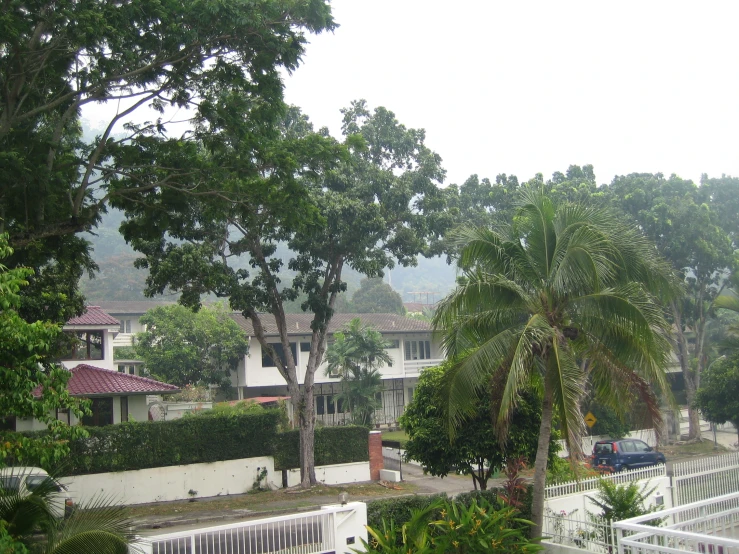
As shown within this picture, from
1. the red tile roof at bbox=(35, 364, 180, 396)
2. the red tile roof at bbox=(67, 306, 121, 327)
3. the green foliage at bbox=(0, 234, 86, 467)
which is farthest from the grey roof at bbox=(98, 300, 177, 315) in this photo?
the green foliage at bbox=(0, 234, 86, 467)

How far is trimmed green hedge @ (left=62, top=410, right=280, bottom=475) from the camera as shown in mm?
22344

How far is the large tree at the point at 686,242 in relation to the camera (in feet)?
124

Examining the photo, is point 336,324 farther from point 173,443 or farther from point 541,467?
point 541,467

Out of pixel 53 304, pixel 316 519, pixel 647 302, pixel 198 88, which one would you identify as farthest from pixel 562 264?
pixel 53 304

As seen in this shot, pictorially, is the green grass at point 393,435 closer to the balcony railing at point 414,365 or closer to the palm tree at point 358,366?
the palm tree at point 358,366

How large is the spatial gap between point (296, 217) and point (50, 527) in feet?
33.2

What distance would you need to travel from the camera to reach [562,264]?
12.4 meters

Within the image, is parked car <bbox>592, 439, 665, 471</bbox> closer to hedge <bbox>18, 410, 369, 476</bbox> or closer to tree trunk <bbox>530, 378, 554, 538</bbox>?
hedge <bbox>18, 410, 369, 476</bbox>

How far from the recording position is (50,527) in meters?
7.45

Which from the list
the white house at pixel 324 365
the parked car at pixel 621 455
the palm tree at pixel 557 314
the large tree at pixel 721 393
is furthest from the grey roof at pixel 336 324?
the palm tree at pixel 557 314

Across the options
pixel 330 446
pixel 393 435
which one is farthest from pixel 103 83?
pixel 393 435

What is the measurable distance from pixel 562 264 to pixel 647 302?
1.62m

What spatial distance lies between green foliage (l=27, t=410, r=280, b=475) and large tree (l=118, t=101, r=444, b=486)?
170cm

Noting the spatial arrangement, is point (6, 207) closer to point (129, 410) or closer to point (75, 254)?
point (75, 254)
